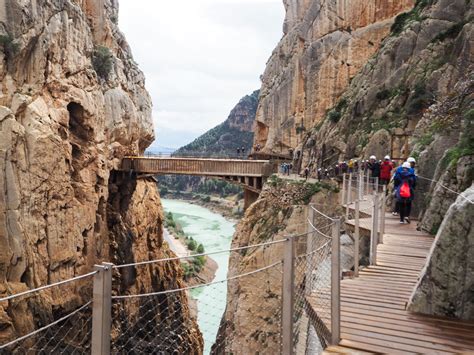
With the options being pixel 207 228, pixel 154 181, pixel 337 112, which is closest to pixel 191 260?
pixel 154 181

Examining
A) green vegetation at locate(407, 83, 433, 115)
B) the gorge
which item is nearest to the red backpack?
the gorge

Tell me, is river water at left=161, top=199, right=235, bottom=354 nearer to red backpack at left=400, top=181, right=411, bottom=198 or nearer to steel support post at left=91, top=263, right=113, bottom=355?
red backpack at left=400, top=181, right=411, bottom=198

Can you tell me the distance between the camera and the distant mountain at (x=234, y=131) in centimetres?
13138

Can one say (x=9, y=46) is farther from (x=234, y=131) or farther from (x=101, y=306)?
(x=234, y=131)

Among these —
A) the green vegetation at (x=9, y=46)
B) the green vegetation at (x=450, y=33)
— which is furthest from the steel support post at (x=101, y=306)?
the green vegetation at (x=450, y=33)

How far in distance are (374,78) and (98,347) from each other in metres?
25.3

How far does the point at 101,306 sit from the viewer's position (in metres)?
2.68

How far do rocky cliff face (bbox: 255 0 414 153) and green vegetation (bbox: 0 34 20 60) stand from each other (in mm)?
22000

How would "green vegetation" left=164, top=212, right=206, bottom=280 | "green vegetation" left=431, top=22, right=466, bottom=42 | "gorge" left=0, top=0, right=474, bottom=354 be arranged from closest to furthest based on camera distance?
"gorge" left=0, top=0, right=474, bottom=354 → "green vegetation" left=431, top=22, right=466, bottom=42 → "green vegetation" left=164, top=212, right=206, bottom=280

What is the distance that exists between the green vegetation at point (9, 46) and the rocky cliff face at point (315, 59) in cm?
2200

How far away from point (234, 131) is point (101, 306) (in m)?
138

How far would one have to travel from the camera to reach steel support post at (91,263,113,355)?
267 cm

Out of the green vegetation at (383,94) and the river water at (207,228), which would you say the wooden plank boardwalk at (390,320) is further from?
the river water at (207,228)

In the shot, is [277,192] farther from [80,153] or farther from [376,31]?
[376,31]
